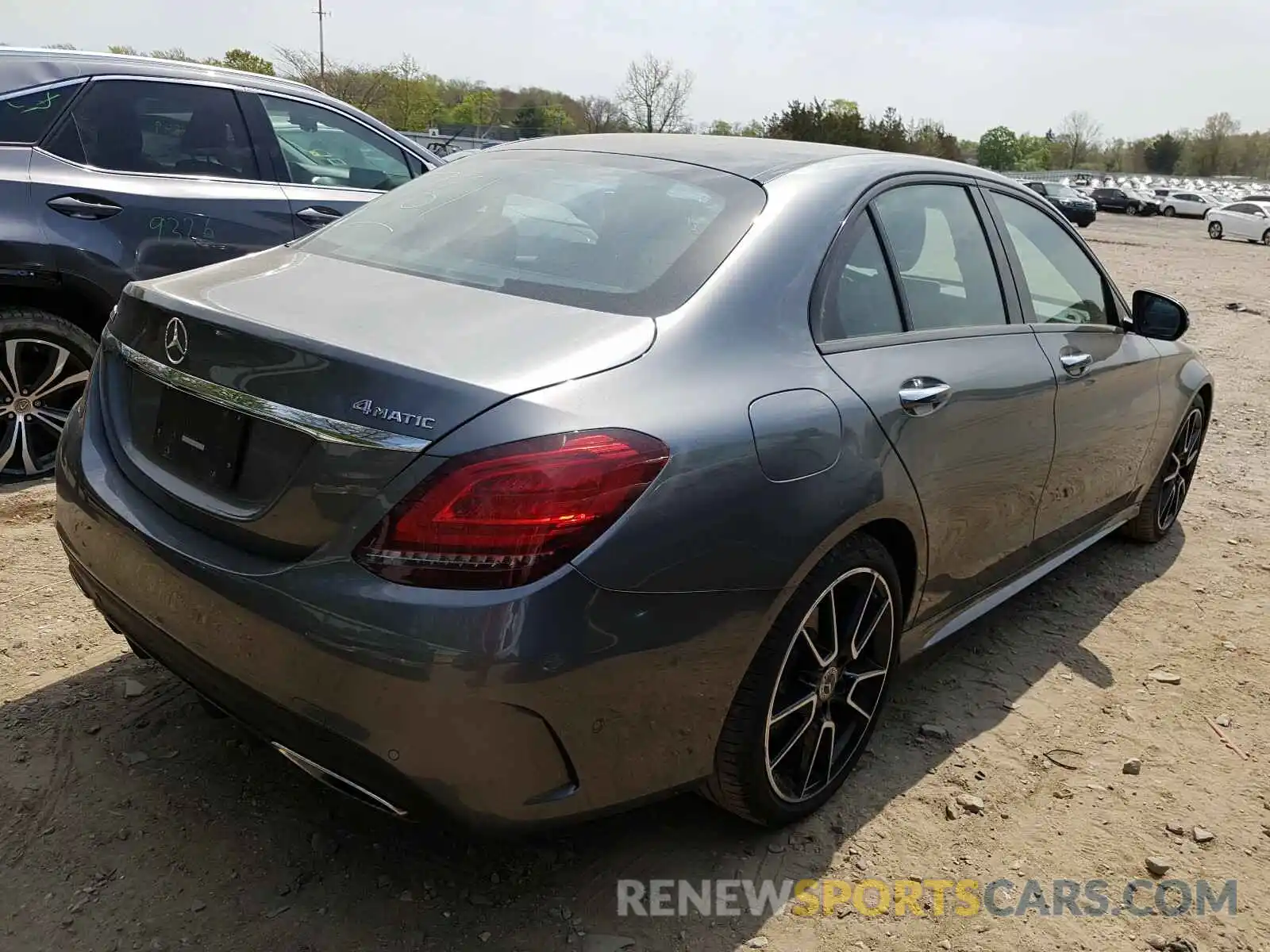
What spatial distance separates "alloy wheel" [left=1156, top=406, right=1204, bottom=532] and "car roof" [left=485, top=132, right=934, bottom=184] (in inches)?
84.9

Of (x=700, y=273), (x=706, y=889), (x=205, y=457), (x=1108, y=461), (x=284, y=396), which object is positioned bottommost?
(x=706, y=889)

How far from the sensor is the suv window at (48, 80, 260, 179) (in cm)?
439

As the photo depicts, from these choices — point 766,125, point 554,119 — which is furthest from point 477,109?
point 766,125

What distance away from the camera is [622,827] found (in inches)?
99.7

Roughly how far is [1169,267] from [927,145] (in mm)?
22355

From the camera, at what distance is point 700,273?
226cm

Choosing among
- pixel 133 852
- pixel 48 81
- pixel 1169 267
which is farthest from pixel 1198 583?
pixel 1169 267

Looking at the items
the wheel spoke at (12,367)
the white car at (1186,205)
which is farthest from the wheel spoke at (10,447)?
the white car at (1186,205)

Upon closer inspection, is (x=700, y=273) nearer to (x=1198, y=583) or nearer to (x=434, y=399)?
(x=434, y=399)

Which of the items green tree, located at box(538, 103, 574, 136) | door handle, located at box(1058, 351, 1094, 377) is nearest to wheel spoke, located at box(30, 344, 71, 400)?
door handle, located at box(1058, 351, 1094, 377)

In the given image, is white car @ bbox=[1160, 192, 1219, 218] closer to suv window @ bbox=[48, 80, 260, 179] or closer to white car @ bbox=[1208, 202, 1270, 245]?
white car @ bbox=[1208, 202, 1270, 245]

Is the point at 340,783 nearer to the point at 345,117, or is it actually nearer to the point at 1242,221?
the point at 345,117

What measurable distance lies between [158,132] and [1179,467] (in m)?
→ 4.97

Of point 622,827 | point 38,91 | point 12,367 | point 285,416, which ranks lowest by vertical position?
point 622,827
